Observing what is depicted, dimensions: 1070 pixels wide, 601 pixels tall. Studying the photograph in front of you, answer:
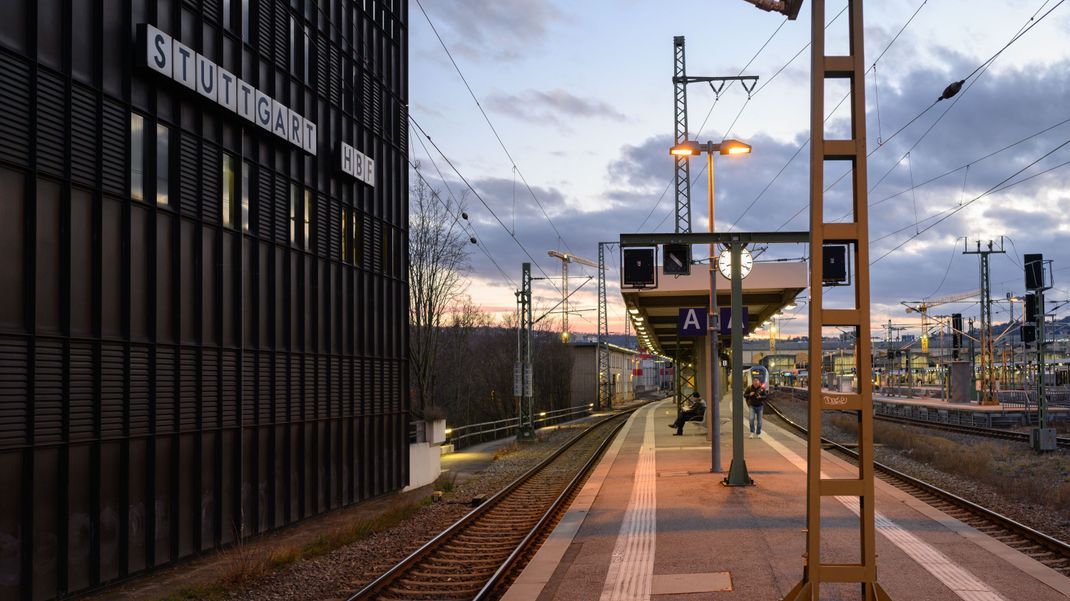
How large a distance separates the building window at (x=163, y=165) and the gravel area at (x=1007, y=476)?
12609 millimetres

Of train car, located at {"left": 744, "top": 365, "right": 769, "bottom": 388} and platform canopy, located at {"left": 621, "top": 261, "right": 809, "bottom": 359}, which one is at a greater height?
platform canopy, located at {"left": 621, "top": 261, "right": 809, "bottom": 359}

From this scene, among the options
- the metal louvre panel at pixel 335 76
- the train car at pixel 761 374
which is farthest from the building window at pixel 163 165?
the train car at pixel 761 374

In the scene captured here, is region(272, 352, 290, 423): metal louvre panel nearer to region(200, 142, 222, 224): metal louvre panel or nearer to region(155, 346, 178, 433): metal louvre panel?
region(200, 142, 222, 224): metal louvre panel

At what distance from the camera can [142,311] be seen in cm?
1241

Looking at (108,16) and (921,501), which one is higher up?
(108,16)

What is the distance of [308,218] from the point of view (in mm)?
17922

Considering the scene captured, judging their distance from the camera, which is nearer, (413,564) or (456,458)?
(413,564)

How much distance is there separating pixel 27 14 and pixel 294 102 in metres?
6.96

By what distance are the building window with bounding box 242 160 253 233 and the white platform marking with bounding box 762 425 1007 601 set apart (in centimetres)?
1033

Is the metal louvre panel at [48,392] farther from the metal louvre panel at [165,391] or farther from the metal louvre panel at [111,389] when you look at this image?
the metal louvre panel at [165,391]

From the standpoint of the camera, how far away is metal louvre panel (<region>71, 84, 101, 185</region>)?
11125 mm

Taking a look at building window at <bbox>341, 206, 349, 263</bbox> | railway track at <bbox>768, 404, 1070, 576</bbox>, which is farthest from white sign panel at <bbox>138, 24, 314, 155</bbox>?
railway track at <bbox>768, 404, 1070, 576</bbox>

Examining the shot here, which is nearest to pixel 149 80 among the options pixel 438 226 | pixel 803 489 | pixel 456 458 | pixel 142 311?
pixel 142 311

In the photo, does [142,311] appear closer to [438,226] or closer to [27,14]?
[27,14]
